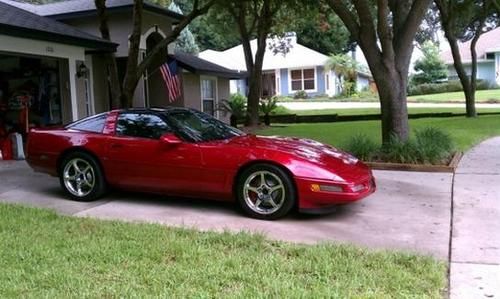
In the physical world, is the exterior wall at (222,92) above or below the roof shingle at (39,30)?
below

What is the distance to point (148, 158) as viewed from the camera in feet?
24.5

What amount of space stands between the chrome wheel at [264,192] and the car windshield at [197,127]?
0.98 m

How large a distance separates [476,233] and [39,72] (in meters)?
12.6

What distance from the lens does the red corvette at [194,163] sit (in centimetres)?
668

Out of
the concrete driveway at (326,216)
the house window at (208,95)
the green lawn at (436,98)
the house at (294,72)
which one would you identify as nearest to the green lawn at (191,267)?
the concrete driveway at (326,216)

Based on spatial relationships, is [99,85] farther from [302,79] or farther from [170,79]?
[302,79]

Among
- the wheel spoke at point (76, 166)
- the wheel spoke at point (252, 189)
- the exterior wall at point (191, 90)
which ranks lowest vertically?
the wheel spoke at point (252, 189)

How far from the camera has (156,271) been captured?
4.80 meters

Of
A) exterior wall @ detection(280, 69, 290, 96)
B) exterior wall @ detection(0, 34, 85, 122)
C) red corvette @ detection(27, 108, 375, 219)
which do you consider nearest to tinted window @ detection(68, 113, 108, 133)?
red corvette @ detection(27, 108, 375, 219)

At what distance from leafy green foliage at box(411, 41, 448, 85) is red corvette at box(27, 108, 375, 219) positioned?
158 feet

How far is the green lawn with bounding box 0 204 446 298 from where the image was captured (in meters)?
4.38

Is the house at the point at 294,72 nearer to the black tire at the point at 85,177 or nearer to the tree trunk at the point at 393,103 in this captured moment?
the tree trunk at the point at 393,103

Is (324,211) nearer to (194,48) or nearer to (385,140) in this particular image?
(385,140)

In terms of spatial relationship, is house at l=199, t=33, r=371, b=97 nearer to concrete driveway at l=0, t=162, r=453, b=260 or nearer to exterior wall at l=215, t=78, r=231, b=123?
exterior wall at l=215, t=78, r=231, b=123
